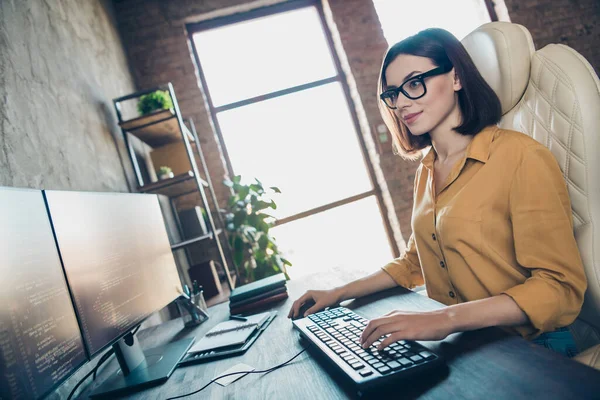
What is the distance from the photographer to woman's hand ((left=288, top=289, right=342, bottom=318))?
3.77ft

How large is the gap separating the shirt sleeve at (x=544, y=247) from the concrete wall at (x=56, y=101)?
1559mm

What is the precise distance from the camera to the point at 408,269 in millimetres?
1297

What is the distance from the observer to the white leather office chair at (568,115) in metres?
0.92

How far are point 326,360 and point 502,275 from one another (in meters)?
0.52

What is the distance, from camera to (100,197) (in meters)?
1.12

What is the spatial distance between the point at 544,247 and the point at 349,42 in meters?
3.43

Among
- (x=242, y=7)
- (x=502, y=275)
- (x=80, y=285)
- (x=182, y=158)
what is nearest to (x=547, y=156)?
(x=502, y=275)

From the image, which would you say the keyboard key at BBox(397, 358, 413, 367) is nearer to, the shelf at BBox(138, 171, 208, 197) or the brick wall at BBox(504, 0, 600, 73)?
the shelf at BBox(138, 171, 208, 197)

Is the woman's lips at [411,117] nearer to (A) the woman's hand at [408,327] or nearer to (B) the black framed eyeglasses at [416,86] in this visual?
(B) the black framed eyeglasses at [416,86]

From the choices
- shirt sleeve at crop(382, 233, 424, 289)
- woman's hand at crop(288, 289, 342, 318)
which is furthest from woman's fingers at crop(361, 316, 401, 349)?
shirt sleeve at crop(382, 233, 424, 289)

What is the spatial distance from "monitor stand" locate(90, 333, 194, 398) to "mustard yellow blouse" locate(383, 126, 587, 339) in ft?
2.73

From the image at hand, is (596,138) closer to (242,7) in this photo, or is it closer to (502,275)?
(502,275)

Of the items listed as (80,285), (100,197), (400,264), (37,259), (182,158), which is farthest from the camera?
(182,158)

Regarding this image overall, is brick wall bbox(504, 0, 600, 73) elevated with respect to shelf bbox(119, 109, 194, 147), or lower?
elevated
